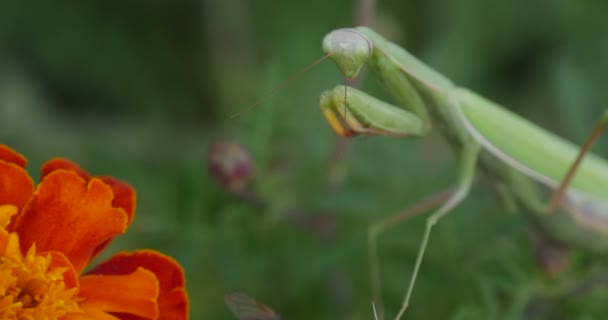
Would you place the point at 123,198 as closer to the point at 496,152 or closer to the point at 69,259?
the point at 69,259

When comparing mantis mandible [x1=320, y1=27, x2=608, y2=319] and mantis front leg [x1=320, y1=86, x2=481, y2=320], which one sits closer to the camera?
mantis front leg [x1=320, y1=86, x2=481, y2=320]

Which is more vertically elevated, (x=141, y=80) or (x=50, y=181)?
(x=50, y=181)

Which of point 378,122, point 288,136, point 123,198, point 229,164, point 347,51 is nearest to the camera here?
point 123,198

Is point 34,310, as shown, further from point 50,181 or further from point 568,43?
point 568,43

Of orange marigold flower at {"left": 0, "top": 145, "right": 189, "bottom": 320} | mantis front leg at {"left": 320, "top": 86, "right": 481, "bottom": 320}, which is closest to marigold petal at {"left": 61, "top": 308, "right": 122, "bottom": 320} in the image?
orange marigold flower at {"left": 0, "top": 145, "right": 189, "bottom": 320}

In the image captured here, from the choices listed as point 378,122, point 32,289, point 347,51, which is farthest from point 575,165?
point 32,289

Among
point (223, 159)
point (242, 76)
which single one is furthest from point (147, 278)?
point (242, 76)

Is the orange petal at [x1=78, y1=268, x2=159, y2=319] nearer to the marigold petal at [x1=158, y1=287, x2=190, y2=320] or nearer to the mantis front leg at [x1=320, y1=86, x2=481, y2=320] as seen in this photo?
the marigold petal at [x1=158, y1=287, x2=190, y2=320]
